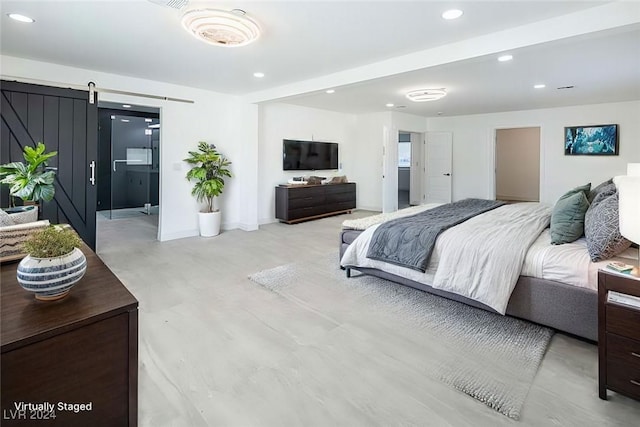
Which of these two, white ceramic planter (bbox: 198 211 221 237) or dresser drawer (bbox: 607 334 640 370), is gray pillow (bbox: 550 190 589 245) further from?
white ceramic planter (bbox: 198 211 221 237)

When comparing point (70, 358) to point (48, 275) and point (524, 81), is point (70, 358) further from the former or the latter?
point (524, 81)

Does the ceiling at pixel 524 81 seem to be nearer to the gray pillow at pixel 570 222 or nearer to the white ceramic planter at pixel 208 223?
the gray pillow at pixel 570 222

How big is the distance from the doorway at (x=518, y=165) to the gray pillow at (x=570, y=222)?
7.61 metres

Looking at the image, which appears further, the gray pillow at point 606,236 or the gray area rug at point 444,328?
the gray pillow at point 606,236

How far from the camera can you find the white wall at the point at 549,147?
6.57 metres

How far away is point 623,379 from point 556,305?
68 centimetres

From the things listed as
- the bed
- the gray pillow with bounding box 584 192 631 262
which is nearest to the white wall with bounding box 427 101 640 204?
the bed

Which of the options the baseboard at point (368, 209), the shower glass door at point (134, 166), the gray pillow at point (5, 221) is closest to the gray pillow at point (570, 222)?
the gray pillow at point (5, 221)

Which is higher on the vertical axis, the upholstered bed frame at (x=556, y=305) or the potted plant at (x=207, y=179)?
the potted plant at (x=207, y=179)

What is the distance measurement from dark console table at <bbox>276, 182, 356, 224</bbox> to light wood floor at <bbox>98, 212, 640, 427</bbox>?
137 inches

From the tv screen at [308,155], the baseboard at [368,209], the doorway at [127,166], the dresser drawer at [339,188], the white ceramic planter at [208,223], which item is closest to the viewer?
the white ceramic planter at [208,223]

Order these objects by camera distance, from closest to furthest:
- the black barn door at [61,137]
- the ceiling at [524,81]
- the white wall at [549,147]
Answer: the ceiling at [524,81] < the black barn door at [61,137] < the white wall at [549,147]

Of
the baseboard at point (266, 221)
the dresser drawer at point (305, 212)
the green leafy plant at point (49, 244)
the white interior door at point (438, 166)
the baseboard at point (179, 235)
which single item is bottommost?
the baseboard at point (179, 235)

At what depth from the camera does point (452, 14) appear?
271cm
